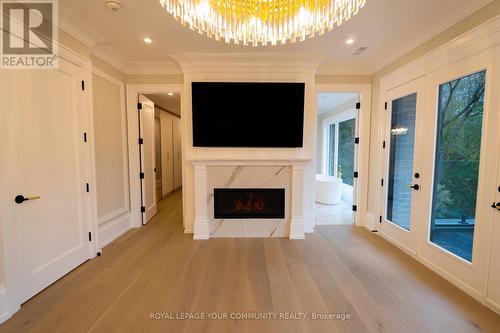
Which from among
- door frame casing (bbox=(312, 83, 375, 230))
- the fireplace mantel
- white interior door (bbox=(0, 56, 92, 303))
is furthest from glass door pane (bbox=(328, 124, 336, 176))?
white interior door (bbox=(0, 56, 92, 303))

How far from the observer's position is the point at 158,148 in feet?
19.8

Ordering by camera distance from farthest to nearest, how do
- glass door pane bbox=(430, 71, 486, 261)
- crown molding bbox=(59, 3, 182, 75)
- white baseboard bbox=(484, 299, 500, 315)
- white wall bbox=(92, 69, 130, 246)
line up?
white wall bbox=(92, 69, 130, 246), crown molding bbox=(59, 3, 182, 75), glass door pane bbox=(430, 71, 486, 261), white baseboard bbox=(484, 299, 500, 315)

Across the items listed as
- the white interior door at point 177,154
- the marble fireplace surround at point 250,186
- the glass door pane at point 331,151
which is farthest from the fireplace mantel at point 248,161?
the glass door pane at point 331,151

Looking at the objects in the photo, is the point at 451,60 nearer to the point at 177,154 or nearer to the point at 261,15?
the point at 261,15

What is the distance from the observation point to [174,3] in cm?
141

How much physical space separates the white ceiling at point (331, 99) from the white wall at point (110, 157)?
404 cm

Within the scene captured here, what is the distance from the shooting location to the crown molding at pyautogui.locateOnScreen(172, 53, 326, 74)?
3221mm

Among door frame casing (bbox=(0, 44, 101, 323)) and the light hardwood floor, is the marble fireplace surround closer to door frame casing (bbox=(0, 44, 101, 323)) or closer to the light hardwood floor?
the light hardwood floor

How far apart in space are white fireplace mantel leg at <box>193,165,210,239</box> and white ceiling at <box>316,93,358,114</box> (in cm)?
320

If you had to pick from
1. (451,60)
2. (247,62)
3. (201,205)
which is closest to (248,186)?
(201,205)

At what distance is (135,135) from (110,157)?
2.05 ft

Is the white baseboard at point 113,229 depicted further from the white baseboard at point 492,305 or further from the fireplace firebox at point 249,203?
the white baseboard at point 492,305

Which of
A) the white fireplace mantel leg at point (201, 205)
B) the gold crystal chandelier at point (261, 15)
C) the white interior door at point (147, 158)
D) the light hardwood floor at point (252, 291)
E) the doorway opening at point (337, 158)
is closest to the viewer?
the gold crystal chandelier at point (261, 15)

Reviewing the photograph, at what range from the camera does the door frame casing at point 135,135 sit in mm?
3666
